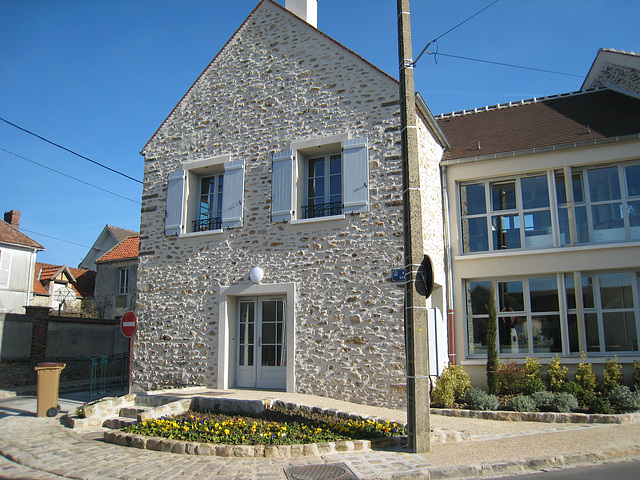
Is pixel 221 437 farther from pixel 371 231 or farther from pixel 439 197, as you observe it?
pixel 439 197

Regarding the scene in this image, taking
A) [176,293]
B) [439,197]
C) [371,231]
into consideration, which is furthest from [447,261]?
[176,293]

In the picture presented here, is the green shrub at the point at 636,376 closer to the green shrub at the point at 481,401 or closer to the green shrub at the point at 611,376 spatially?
the green shrub at the point at 611,376

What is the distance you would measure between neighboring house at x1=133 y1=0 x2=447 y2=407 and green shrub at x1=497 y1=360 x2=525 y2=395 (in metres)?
1.32

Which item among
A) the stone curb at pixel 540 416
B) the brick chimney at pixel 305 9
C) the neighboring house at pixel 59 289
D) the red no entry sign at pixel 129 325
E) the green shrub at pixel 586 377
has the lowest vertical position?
the stone curb at pixel 540 416

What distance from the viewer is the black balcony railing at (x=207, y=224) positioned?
Result: 12.2 m

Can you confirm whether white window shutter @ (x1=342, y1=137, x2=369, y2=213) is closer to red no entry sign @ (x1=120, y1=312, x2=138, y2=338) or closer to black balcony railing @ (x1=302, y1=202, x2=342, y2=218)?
black balcony railing @ (x1=302, y1=202, x2=342, y2=218)

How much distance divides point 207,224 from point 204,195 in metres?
0.87

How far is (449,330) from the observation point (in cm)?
1172

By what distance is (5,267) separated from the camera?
83.6 feet

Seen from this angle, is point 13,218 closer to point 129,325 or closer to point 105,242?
point 105,242

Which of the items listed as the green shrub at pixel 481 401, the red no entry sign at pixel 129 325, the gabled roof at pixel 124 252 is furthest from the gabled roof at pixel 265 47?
the gabled roof at pixel 124 252

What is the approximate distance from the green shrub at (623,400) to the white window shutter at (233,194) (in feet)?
26.3

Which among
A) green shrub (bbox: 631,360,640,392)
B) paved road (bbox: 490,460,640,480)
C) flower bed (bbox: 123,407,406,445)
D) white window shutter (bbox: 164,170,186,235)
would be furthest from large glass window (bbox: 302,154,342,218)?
green shrub (bbox: 631,360,640,392)

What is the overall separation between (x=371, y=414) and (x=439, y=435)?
1575 mm
